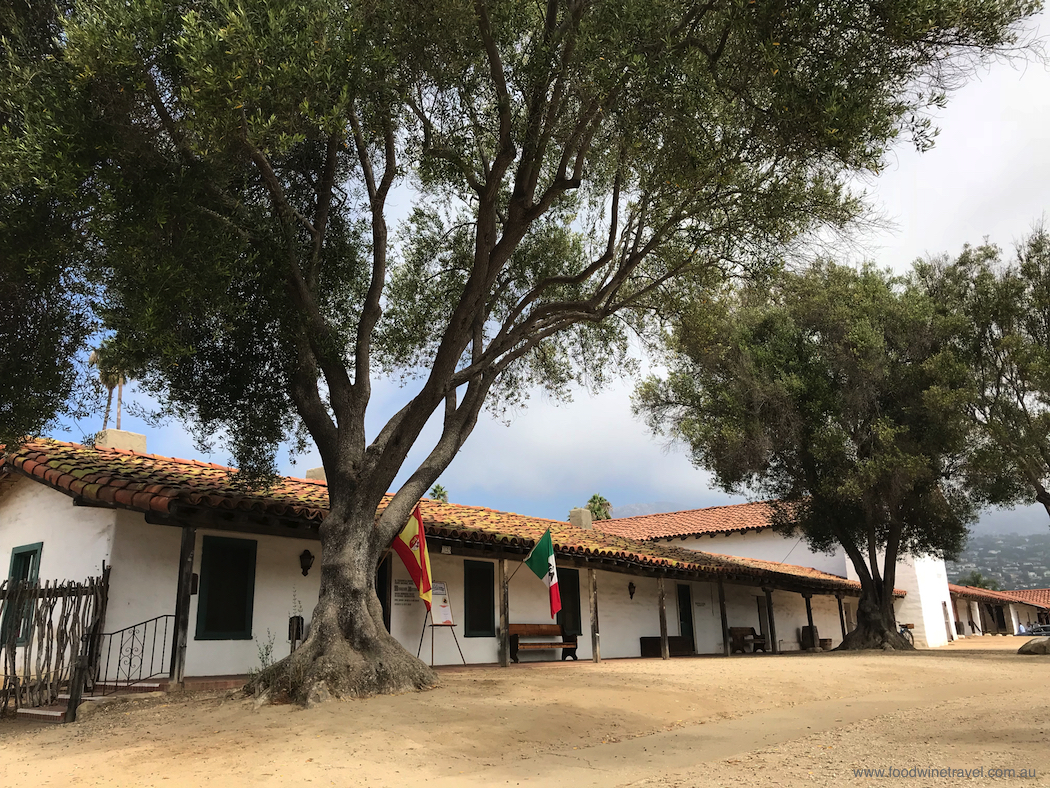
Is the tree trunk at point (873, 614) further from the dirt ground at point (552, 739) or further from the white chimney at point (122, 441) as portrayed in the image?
the white chimney at point (122, 441)

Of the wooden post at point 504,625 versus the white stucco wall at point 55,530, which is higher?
the white stucco wall at point 55,530

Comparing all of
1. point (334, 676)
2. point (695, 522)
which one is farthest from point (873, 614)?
point (334, 676)

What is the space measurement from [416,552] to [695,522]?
20.5m

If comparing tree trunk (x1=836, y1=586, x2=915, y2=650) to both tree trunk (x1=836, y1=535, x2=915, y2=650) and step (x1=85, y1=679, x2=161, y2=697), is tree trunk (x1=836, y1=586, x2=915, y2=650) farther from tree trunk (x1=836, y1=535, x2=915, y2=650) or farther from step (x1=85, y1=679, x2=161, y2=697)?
step (x1=85, y1=679, x2=161, y2=697)

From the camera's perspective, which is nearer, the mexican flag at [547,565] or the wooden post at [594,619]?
the mexican flag at [547,565]

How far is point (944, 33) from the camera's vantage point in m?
8.09

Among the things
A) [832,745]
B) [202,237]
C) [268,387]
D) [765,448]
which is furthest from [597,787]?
[765,448]

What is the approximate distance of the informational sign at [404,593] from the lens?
1409 centimetres

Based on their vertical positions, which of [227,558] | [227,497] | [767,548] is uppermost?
[767,548]

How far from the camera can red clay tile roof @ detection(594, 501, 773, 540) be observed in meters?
29.3

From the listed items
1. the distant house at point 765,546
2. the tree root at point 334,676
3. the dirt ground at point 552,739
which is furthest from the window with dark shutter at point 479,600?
the distant house at point 765,546

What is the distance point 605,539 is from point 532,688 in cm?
1113

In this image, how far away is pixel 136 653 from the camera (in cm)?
1060

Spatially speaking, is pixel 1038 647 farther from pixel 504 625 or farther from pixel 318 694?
pixel 318 694
